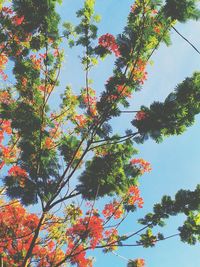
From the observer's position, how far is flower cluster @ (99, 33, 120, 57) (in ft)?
33.2

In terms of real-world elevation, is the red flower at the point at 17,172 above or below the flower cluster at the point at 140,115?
below

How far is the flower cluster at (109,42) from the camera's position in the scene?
10133 millimetres

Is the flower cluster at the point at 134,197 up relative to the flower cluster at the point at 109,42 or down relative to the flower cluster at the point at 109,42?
down

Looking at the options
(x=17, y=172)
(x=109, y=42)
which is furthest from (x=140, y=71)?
(x=17, y=172)

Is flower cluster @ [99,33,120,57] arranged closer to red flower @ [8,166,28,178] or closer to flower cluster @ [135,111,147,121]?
flower cluster @ [135,111,147,121]

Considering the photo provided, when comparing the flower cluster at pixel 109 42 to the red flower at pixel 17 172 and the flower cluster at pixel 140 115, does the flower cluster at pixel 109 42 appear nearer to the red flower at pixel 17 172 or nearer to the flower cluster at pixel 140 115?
the flower cluster at pixel 140 115

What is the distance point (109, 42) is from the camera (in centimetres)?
1020

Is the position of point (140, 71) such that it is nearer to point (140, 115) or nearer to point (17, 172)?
point (140, 115)

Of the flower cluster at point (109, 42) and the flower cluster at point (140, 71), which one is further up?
the flower cluster at point (109, 42)

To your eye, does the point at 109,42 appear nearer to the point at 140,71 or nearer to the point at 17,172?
the point at 140,71

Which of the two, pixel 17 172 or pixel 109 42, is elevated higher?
pixel 109 42

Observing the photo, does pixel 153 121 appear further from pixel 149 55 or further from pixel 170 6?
pixel 170 6

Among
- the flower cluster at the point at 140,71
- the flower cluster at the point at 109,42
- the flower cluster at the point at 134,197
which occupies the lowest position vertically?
the flower cluster at the point at 134,197

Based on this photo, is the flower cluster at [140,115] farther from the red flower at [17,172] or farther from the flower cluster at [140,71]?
the red flower at [17,172]
